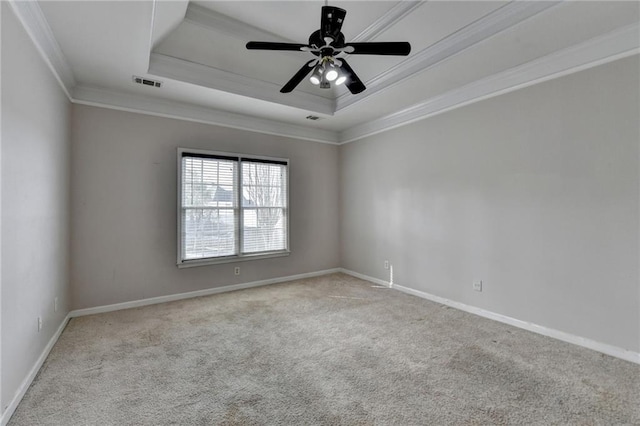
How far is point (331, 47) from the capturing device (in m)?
2.28

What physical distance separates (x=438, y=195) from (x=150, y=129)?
4.03 metres

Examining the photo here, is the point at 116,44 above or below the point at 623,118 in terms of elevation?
above

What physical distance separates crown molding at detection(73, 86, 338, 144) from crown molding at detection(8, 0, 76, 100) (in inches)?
14.1

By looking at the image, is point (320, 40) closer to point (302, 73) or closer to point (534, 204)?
point (302, 73)

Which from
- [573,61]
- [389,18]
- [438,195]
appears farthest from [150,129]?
[573,61]

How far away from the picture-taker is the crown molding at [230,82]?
333cm

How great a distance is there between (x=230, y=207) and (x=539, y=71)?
4173 mm

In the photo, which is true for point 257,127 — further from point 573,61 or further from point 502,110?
point 573,61

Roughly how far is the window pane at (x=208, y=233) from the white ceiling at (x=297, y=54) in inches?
56.1

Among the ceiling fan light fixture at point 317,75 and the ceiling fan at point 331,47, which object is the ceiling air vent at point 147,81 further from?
the ceiling fan light fixture at point 317,75

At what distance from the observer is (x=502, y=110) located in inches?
132

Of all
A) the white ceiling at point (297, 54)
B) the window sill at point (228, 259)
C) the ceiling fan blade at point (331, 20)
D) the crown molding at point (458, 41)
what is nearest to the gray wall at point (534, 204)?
the white ceiling at point (297, 54)

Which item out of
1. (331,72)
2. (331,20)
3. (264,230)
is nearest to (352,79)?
(331,72)

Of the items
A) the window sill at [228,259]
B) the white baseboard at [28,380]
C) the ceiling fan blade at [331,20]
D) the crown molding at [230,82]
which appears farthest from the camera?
the window sill at [228,259]
